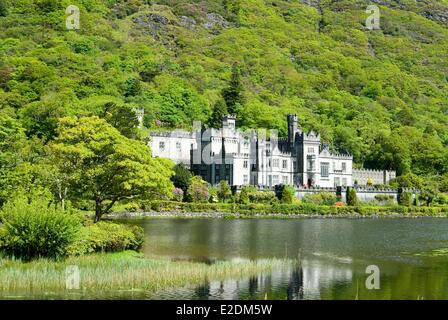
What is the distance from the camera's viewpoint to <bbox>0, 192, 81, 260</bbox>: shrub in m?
28.7

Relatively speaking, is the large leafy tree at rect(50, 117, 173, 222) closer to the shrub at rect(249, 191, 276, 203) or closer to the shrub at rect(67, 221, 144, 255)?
the shrub at rect(67, 221, 144, 255)

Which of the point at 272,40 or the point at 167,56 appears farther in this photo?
the point at 272,40

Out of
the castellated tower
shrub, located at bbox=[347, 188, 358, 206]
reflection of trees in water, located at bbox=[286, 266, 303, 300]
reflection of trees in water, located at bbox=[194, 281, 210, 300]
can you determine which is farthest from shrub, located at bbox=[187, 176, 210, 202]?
reflection of trees in water, located at bbox=[194, 281, 210, 300]

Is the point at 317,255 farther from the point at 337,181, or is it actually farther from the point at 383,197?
the point at 337,181

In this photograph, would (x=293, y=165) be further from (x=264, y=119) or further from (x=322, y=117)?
(x=322, y=117)

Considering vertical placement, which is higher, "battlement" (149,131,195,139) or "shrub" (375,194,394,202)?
"battlement" (149,131,195,139)

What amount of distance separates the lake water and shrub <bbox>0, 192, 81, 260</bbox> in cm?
601

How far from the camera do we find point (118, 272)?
86.8ft

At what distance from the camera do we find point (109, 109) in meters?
81.8

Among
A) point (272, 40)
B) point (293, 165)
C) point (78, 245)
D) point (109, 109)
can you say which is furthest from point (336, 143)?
point (78, 245)

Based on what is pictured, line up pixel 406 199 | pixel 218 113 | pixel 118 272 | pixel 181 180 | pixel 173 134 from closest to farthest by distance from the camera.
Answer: pixel 118 272 < pixel 181 180 < pixel 406 199 < pixel 173 134 < pixel 218 113

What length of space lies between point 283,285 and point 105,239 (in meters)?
9.44

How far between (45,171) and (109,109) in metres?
44.2

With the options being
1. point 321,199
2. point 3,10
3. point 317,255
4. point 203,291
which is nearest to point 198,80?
point 3,10
